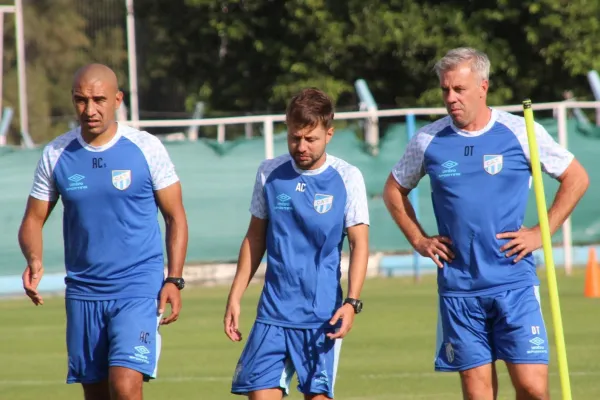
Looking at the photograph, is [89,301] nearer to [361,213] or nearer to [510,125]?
[361,213]

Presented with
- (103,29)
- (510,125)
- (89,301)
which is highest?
(103,29)

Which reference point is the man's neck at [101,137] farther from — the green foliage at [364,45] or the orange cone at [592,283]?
the green foliage at [364,45]

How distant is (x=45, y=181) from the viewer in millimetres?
7492

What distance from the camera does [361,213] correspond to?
706cm

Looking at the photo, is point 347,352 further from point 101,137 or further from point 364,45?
point 364,45

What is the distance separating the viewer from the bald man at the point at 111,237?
23.9ft

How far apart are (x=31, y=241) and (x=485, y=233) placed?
2.46 meters

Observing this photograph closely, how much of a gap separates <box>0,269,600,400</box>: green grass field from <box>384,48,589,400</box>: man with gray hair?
9.37 feet

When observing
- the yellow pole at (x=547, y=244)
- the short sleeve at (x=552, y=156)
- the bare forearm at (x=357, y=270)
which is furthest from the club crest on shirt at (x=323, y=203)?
the short sleeve at (x=552, y=156)

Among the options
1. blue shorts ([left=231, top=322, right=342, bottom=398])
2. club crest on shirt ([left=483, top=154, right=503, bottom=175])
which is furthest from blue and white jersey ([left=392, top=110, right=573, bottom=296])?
blue shorts ([left=231, top=322, right=342, bottom=398])

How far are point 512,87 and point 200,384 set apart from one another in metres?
22.1

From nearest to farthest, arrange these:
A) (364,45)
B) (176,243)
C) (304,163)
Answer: (304,163) < (176,243) < (364,45)

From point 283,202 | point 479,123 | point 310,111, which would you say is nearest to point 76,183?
point 283,202

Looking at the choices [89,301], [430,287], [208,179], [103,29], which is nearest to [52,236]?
[208,179]
